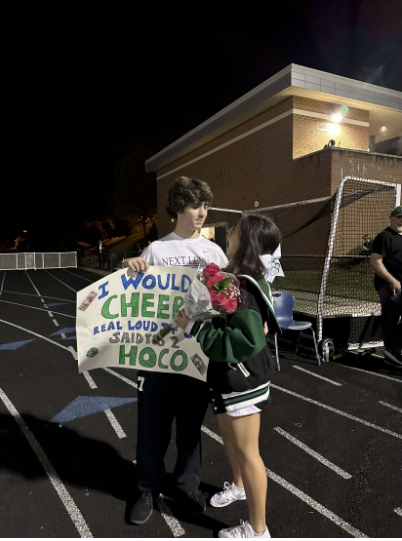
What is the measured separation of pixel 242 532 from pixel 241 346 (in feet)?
3.94

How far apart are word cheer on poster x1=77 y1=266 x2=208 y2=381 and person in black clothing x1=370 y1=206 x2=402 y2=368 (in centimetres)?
399

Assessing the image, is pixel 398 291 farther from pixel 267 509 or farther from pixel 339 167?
pixel 339 167

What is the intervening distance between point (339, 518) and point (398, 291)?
12.0ft

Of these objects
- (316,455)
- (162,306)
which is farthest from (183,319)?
(316,455)

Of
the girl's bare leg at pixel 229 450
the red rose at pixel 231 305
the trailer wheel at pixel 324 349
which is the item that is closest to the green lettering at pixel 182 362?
the girl's bare leg at pixel 229 450

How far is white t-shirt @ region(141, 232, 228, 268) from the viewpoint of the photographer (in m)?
2.37

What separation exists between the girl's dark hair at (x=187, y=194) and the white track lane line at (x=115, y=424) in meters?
2.38

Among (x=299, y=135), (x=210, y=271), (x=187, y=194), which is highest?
(x=299, y=135)

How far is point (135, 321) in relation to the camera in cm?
230

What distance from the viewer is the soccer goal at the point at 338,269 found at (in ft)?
19.0

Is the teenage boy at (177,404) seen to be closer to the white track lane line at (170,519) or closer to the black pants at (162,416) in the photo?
the black pants at (162,416)

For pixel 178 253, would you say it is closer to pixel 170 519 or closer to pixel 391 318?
pixel 170 519

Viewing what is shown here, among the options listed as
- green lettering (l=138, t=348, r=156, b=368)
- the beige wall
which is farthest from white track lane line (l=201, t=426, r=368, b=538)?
the beige wall

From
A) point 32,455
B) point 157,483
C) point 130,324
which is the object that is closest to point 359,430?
point 157,483
